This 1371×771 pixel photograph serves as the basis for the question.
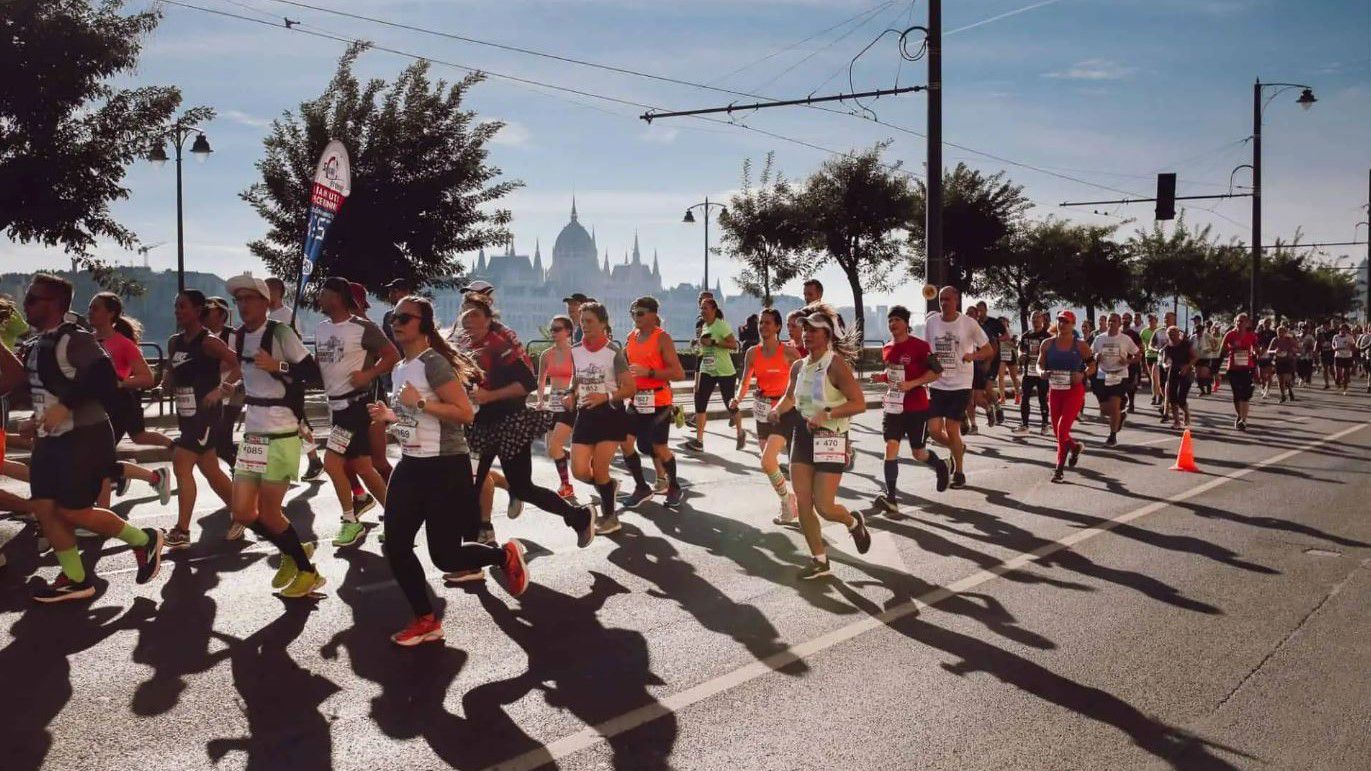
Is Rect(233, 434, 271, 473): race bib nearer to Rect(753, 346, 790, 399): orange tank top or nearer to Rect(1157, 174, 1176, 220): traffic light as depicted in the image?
Rect(753, 346, 790, 399): orange tank top

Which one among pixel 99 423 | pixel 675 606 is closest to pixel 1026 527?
pixel 675 606

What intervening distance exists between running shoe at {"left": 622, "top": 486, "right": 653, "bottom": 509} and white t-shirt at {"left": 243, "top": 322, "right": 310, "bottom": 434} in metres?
3.52

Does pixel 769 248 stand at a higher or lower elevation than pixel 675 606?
higher

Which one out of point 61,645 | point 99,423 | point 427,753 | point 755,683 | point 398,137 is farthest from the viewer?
point 398,137

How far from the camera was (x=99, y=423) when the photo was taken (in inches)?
234

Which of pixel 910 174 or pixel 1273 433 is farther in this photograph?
pixel 910 174

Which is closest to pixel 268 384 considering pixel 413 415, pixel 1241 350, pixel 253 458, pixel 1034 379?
pixel 253 458

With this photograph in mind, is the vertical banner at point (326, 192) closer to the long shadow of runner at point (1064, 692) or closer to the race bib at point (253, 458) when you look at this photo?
the race bib at point (253, 458)

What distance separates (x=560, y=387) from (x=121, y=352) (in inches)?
135

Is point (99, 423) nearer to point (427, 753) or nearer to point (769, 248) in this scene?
point (427, 753)

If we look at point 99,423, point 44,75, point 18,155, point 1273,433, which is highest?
point 44,75

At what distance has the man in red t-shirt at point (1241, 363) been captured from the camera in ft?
58.3

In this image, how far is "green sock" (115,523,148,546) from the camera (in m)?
6.21

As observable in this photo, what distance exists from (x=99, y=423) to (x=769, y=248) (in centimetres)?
3627
